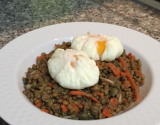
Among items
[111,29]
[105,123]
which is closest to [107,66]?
[105,123]

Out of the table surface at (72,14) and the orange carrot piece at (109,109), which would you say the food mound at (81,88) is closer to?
the orange carrot piece at (109,109)

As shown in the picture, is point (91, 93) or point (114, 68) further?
point (114, 68)

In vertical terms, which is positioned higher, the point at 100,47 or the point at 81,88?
the point at 100,47

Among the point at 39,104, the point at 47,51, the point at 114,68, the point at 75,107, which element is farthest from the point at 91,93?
the point at 47,51

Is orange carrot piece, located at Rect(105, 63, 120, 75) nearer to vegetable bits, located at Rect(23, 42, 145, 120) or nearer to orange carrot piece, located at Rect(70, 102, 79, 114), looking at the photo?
vegetable bits, located at Rect(23, 42, 145, 120)

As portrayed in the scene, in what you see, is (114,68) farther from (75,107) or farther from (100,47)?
(75,107)
